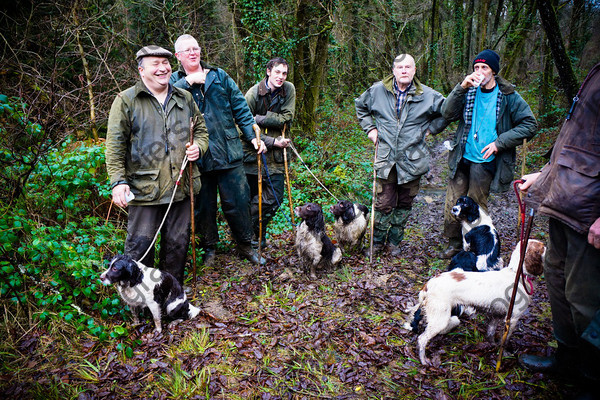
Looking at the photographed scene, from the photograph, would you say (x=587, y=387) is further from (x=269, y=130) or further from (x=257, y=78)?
(x=257, y=78)

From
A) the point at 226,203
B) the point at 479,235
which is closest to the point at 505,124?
the point at 479,235

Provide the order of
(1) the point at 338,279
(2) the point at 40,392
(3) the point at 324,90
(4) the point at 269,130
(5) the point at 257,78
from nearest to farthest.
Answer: (2) the point at 40,392
(1) the point at 338,279
(4) the point at 269,130
(5) the point at 257,78
(3) the point at 324,90

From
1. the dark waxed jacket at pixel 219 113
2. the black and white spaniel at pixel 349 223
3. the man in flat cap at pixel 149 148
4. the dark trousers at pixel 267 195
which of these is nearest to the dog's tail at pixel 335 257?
the black and white spaniel at pixel 349 223

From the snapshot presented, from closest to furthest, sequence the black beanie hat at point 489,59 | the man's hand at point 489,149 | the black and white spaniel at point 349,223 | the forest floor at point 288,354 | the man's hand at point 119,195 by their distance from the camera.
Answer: the forest floor at point 288,354
the man's hand at point 119,195
the black beanie hat at point 489,59
the man's hand at point 489,149
the black and white spaniel at point 349,223

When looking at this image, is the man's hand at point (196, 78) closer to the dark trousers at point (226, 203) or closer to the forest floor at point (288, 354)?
the dark trousers at point (226, 203)

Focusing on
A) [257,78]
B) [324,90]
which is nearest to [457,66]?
[324,90]

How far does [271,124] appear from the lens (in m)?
5.44

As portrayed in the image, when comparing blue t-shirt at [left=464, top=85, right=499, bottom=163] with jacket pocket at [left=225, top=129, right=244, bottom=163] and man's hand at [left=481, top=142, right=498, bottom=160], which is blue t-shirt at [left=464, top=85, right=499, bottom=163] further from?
jacket pocket at [left=225, top=129, right=244, bottom=163]

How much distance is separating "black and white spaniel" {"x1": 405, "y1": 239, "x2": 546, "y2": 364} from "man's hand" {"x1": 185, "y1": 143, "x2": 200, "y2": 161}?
2889 millimetres

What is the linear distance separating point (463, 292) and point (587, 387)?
1.08 metres

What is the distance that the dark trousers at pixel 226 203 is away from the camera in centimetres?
487

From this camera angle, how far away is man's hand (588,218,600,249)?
222 cm

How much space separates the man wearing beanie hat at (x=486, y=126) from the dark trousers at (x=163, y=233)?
3.81m

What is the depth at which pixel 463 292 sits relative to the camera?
10.8 ft
